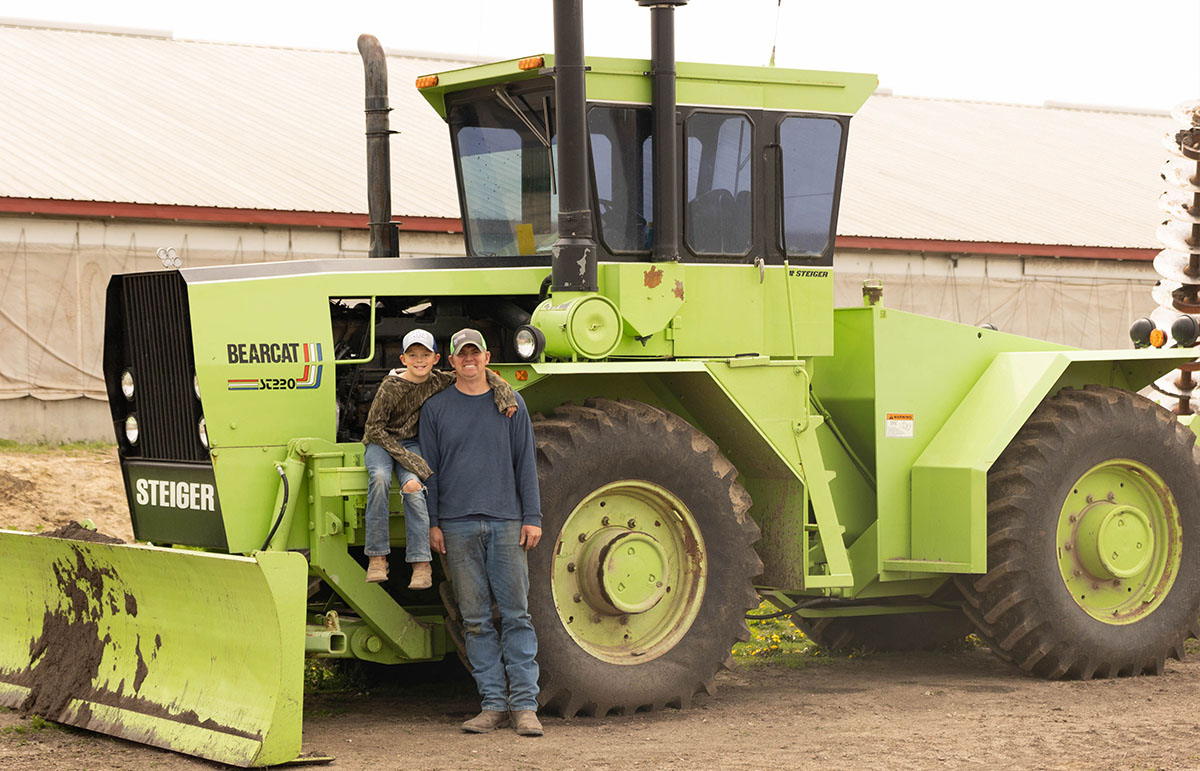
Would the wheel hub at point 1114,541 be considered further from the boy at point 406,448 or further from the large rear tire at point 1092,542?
the boy at point 406,448

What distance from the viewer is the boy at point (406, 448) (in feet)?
24.4

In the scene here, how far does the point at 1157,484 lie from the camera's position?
970 centimetres

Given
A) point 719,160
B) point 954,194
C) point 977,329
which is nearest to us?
point 719,160

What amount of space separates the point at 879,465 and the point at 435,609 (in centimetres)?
262

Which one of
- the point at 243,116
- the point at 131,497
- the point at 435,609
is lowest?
the point at 435,609

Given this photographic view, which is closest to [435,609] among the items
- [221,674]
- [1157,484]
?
[221,674]

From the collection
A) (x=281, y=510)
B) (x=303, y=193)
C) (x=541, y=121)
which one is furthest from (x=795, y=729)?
(x=303, y=193)

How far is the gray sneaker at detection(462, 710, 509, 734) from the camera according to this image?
25.0 ft

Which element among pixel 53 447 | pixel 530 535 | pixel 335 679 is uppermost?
pixel 530 535

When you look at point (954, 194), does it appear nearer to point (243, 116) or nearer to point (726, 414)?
point (243, 116)

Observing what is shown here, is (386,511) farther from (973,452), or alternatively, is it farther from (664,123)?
(973,452)

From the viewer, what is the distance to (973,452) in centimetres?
916

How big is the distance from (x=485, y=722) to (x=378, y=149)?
3541 millimetres

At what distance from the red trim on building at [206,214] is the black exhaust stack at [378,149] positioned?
33.4ft
